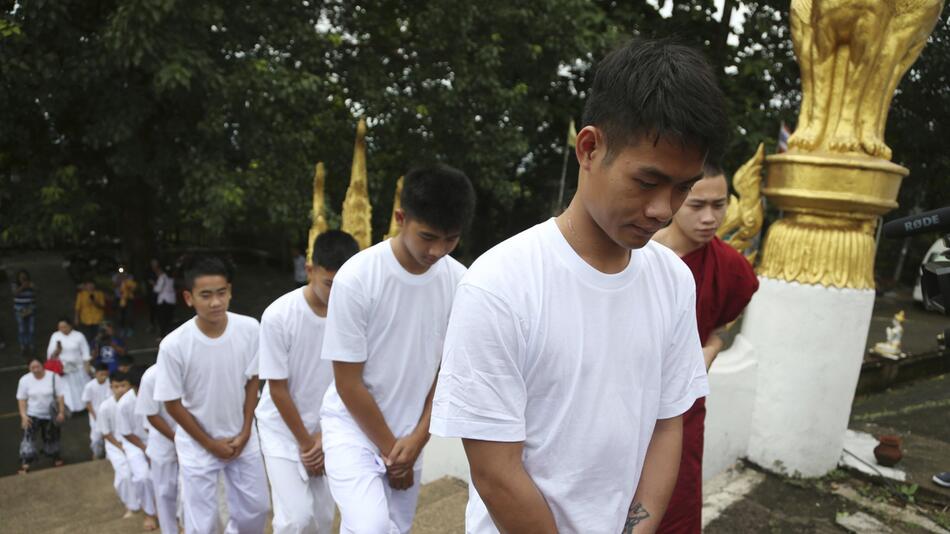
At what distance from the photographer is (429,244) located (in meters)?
2.88

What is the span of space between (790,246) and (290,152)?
24.6 ft

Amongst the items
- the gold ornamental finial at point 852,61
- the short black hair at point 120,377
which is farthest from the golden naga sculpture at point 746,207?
the short black hair at point 120,377

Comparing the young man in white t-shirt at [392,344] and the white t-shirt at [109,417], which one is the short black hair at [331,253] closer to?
the young man in white t-shirt at [392,344]

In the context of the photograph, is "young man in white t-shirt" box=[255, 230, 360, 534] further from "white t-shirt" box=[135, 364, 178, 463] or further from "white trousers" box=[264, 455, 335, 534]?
"white t-shirt" box=[135, 364, 178, 463]

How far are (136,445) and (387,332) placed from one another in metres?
3.87

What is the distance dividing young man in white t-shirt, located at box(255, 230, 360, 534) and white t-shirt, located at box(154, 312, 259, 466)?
1.01 feet

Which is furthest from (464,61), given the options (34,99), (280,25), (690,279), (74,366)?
(690,279)

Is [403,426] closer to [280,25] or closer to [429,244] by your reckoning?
[429,244]

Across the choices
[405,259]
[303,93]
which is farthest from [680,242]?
[303,93]

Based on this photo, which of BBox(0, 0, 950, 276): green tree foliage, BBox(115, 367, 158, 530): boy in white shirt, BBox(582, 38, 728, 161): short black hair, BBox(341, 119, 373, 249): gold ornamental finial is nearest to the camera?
BBox(582, 38, 728, 161): short black hair

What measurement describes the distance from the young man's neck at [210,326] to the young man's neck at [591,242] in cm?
291

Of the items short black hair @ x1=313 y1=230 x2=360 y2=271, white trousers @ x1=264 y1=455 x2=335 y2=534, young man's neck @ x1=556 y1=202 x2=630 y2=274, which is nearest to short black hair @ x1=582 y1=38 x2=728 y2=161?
young man's neck @ x1=556 y1=202 x2=630 y2=274

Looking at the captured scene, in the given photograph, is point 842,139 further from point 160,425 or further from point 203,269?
point 160,425

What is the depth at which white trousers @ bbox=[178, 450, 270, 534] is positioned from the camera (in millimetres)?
3875
